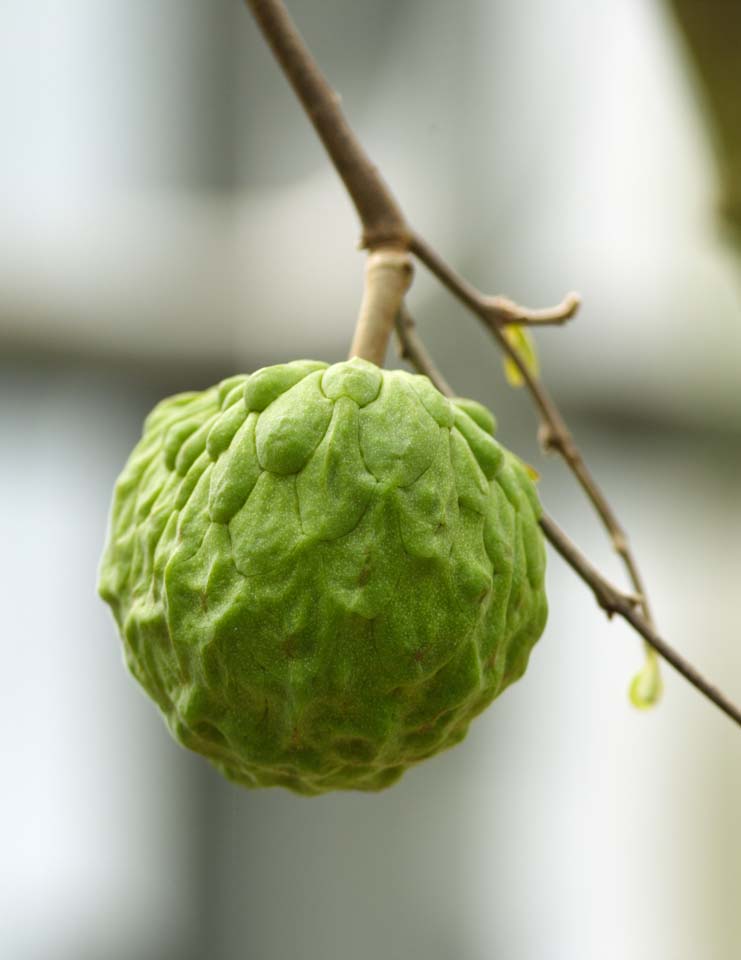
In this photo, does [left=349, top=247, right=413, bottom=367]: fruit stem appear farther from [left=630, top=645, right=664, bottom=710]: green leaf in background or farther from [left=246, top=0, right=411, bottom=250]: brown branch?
[left=630, top=645, right=664, bottom=710]: green leaf in background

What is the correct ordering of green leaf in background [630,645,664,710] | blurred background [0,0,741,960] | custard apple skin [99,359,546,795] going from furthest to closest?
blurred background [0,0,741,960] → green leaf in background [630,645,664,710] → custard apple skin [99,359,546,795]

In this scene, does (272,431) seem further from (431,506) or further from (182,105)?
(182,105)

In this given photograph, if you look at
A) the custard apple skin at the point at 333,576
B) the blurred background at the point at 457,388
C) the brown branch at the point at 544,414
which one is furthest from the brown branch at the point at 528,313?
the blurred background at the point at 457,388

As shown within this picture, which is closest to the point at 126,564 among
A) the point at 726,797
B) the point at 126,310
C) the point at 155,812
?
the point at 126,310

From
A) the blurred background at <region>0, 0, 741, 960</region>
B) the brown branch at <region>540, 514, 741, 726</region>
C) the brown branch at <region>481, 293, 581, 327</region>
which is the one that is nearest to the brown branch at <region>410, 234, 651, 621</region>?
the brown branch at <region>481, 293, 581, 327</region>

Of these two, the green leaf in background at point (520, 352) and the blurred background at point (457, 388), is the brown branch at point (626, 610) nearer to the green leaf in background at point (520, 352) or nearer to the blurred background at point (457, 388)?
the green leaf in background at point (520, 352)

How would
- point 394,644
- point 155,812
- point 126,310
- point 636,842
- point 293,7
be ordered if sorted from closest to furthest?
point 394,644
point 126,310
point 155,812
point 636,842
point 293,7
